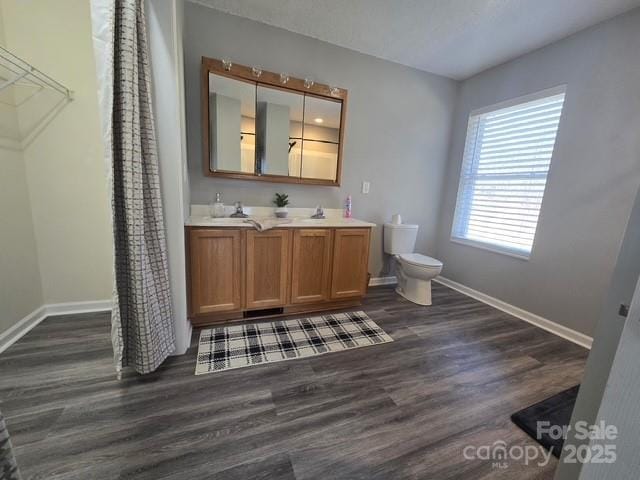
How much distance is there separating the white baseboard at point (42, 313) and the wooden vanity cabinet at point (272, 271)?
0.89 m

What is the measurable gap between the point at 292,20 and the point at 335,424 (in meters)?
2.94

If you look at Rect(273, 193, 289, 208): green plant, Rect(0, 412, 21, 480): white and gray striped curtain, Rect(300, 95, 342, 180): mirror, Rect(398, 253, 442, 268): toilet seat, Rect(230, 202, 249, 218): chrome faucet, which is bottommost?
Rect(398, 253, 442, 268): toilet seat

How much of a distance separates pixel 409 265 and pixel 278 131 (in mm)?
1854

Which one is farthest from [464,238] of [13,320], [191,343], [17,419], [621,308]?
[13,320]

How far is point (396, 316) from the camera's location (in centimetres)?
239

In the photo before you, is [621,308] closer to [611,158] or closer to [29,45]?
[611,158]

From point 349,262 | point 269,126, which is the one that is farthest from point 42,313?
point 349,262

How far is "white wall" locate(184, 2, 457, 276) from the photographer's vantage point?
2.15 metres

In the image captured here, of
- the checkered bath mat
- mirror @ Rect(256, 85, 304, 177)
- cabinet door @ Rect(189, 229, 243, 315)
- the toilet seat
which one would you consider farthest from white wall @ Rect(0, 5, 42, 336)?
the toilet seat

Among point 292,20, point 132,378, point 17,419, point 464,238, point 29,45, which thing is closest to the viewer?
point 17,419

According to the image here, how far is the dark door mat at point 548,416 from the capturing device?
1229 millimetres

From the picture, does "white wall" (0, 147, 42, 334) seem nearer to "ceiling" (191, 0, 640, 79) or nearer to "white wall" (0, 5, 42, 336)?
"white wall" (0, 5, 42, 336)

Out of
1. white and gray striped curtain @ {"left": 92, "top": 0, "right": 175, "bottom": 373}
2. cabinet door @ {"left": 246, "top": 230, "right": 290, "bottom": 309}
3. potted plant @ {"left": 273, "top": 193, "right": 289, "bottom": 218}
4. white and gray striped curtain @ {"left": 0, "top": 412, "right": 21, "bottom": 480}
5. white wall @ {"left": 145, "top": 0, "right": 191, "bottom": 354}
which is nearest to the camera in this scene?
white and gray striped curtain @ {"left": 0, "top": 412, "right": 21, "bottom": 480}

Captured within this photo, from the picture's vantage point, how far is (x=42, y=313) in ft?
6.43
